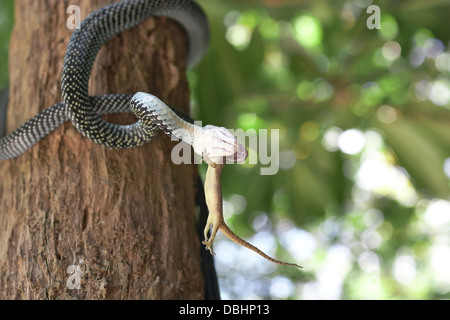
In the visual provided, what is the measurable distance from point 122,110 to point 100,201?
21 centimetres

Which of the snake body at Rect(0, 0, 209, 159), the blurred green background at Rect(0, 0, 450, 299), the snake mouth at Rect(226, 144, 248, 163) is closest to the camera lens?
the snake mouth at Rect(226, 144, 248, 163)

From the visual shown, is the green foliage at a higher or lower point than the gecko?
higher

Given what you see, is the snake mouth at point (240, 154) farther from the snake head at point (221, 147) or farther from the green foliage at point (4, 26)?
the green foliage at point (4, 26)

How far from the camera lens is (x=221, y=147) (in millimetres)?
604

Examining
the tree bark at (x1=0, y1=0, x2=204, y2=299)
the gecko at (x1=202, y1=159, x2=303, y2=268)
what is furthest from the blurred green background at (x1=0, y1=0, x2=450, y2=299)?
the gecko at (x1=202, y1=159, x2=303, y2=268)

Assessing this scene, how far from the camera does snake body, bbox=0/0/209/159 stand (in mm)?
951

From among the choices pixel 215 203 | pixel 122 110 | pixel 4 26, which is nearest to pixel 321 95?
pixel 4 26

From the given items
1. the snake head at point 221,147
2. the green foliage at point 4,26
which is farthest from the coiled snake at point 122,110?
the green foliage at point 4,26

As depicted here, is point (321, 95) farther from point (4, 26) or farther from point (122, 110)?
point (122, 110)

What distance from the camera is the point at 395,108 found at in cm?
298

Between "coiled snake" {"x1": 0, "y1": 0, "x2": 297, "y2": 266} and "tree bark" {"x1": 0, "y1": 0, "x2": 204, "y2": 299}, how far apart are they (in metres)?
0.04

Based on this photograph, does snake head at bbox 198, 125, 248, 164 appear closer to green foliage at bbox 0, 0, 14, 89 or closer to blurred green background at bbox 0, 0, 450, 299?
blurred green background at bbox 0, 0, 450, 299

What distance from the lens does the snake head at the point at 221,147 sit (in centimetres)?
60
